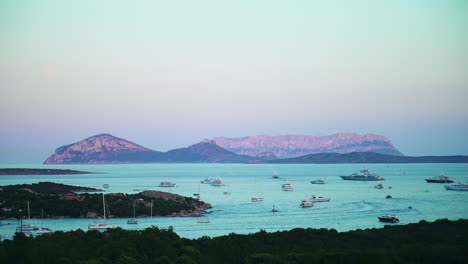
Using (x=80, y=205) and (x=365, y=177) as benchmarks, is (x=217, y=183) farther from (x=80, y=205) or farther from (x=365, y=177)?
(x=80, y=205)

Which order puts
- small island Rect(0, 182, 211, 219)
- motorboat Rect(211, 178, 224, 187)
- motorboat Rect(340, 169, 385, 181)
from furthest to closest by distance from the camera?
motorboat Rect(340, 169, 385, 181) → motorboat Rect(211, 178, 224, 187) → small island Rect(0, 182, 211, 219)

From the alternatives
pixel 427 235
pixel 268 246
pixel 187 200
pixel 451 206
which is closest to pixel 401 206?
pixel 451 206

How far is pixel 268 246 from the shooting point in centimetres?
3344

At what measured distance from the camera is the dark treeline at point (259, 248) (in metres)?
24.4

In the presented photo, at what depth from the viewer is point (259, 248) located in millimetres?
32250

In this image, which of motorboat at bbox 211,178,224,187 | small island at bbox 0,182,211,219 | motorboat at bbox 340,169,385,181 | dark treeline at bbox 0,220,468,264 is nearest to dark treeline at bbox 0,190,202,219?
small island at bbox 0,182,211,219

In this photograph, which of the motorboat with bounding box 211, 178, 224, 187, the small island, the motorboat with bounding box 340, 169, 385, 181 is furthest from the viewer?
the motorboat with bounding box 340, 169, 385, 181

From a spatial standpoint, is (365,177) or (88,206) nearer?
(88,206)

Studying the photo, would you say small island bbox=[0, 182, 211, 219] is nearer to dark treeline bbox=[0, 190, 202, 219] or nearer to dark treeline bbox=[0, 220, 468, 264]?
dark treeline bbox=[0, 190, 202, 219]

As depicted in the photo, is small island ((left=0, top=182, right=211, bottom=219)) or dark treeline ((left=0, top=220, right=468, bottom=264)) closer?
dark treeline ((left=0, top=220, right=468, bottom=264))

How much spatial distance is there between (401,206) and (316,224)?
24.4 metres

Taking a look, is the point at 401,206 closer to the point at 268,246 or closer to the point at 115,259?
the point at 268,246

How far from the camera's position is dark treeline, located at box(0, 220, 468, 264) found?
2442 centimetres

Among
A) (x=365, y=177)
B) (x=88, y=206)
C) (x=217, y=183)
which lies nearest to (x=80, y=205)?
(x=88, y=206)
